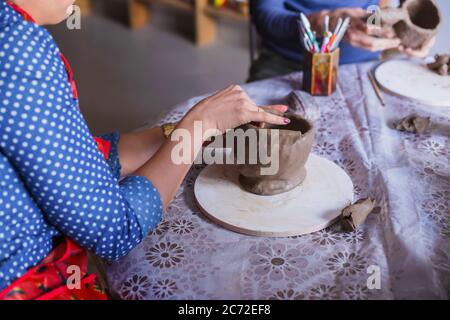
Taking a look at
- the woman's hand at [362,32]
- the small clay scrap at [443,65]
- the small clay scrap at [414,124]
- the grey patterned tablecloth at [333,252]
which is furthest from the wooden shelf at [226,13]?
the grey patterned tablecloth at [333,252]

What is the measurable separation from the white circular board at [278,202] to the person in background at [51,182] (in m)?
0.10

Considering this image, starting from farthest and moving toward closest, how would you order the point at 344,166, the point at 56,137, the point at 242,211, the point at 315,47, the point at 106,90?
the point at 106,90 → the point at 315,47 → the point at 344,166 → the point at 242,211 → the point at 56,137

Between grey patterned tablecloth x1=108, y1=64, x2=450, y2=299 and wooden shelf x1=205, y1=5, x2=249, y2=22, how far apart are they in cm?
241

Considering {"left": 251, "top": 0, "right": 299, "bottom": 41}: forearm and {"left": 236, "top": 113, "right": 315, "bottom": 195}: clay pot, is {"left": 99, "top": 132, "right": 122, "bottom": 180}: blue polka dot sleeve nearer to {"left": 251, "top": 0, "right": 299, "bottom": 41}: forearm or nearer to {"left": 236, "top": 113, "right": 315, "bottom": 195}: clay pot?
{"left": 236, "top": 113, "right": 315, "bottom": 195}: clay pot

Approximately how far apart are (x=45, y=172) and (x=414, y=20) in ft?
3.44

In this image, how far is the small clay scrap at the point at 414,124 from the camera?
112cm

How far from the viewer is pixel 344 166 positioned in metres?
1.04

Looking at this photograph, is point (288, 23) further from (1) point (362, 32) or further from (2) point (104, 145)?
(2) point (104, 145)

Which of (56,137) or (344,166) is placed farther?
(344,166)

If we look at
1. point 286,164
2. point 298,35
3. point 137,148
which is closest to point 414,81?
point 298,35

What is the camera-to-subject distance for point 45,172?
0.73 meters

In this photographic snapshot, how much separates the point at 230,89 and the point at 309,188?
23 cm
